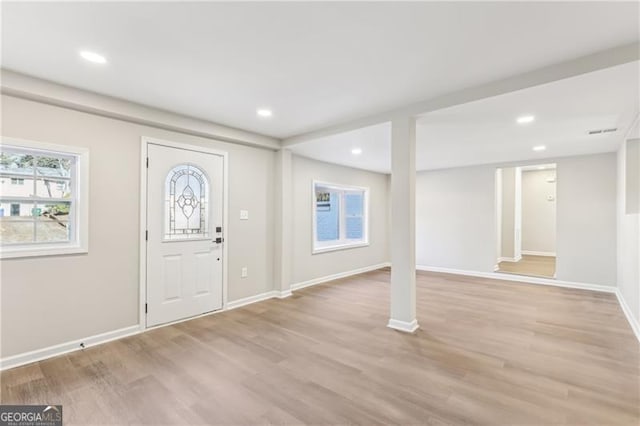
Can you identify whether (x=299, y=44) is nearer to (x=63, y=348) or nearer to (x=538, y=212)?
(x=63, y=348)

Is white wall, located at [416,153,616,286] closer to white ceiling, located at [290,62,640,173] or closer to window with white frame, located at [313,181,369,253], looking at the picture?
white ceiling, located at [290,62,640,173]

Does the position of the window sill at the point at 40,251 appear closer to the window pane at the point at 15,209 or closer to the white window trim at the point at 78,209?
the white window trim at the point at 78,209

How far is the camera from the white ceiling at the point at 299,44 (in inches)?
71.4

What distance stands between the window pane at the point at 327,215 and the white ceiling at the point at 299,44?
3.29 metres

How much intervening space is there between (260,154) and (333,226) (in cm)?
255

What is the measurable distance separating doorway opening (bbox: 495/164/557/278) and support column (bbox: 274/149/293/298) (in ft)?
19.7

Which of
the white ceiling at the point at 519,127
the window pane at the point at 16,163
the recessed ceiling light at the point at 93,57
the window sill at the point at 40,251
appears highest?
the recessed ceiling light at the point at 93,57

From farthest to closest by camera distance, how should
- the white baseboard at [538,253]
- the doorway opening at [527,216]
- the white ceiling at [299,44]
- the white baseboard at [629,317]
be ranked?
the white baseboard at [538,253]
the doorway opening at [527,216]
the white baseboard at [629,317]
the white ceiling at [299,44]

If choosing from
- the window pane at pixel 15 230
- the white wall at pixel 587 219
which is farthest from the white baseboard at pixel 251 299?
the white wall at pixel 587 219

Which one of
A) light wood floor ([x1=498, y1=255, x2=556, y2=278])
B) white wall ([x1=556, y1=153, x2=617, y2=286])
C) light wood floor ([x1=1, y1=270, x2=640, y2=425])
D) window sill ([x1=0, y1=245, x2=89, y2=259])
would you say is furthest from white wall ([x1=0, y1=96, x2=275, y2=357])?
light wood floor ([x1=498, y1=255, x2=556, y2=278])

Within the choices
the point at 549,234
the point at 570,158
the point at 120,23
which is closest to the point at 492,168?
the point at 570,158

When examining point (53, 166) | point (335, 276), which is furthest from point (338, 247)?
point (53, 166)

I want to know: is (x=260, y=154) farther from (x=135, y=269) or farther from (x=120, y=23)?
(x=120, y=23)

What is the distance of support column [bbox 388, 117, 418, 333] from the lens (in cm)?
337
